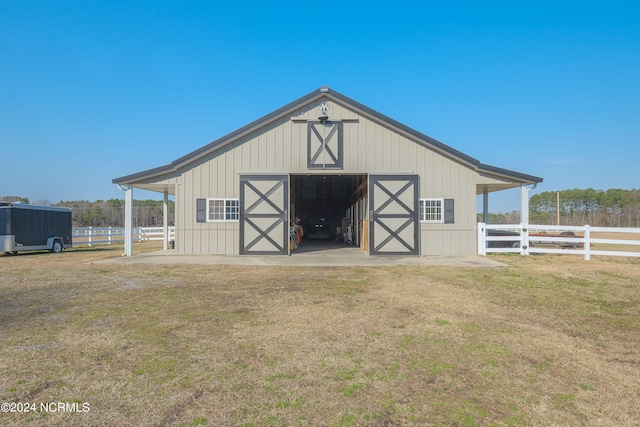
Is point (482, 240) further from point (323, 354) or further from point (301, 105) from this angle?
point (323, 354)

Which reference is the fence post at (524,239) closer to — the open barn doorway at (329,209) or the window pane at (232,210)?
the open barn doorway at (329,209)

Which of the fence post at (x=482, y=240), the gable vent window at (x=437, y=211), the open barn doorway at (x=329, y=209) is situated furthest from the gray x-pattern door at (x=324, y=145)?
the fence post at (x=482, y=240)

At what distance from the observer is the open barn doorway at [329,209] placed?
16062 millimetres

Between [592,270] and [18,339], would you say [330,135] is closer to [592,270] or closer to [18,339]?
[592,270]

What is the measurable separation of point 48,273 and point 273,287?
19.8 feet

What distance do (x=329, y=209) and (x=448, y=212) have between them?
39.9ft

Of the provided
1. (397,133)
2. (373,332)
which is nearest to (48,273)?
(373,332)

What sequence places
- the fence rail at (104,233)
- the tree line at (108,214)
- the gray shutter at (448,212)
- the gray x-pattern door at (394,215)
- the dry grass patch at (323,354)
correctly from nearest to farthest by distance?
the dry grass patch at (323,354) → the gray x-pattern door at (394,215) → the gray shutter at (448,212) → the fence rail at (104,233) → the tree line at (108,214)

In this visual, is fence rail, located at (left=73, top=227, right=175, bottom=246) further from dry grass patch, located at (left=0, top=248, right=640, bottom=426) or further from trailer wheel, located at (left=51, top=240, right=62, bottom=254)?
dry grass patch, located at (left=0, top=248, right=640, bottom=426)

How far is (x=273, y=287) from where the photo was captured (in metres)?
7.01

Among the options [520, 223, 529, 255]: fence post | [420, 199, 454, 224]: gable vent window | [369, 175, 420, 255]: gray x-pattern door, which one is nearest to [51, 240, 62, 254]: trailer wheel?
[369, 175, 420, 255]: gray x-pattern door

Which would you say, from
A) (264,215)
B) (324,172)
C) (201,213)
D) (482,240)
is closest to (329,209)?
(324,172)

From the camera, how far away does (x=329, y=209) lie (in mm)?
24484

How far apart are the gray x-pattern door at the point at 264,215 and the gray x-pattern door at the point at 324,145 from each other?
50.1 inches
